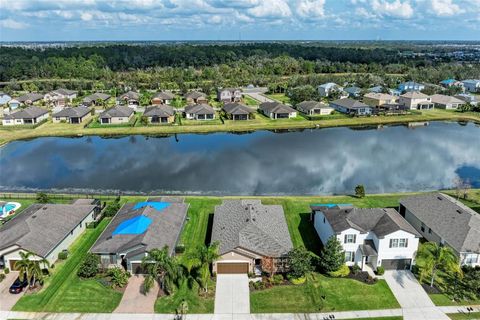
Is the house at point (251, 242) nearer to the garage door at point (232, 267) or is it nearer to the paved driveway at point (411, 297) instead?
the garage door at point (232, 267)

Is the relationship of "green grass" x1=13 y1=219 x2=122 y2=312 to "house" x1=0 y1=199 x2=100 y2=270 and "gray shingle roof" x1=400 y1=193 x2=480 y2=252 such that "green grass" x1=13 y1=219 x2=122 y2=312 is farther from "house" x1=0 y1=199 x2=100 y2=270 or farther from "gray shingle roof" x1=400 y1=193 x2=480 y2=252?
"gray shingle roof" x1=400 y1=193 x2=480 y2=252

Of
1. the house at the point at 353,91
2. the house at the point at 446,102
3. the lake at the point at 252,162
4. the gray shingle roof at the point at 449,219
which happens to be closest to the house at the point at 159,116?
the lake at the point at 252,162

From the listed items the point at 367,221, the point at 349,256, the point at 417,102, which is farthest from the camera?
the point at 417,102

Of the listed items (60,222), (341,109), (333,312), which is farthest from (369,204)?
(341,109)

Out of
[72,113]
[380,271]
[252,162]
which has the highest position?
[72,113]

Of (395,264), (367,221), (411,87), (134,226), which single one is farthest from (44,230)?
(411,87)

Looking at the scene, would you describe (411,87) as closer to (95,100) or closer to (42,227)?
(95,100)
